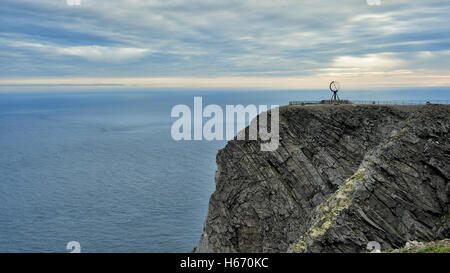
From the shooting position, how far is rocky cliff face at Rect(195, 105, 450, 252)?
35875mm

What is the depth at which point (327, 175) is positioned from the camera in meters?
53.8

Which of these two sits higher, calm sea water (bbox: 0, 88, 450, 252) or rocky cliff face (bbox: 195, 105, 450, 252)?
rocky cliff face (bbox: 195, 105, 450, 252)

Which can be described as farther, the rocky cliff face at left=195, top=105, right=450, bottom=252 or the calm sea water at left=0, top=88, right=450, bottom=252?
the calm sea water at left=0, top=88, right=450, bottom=252

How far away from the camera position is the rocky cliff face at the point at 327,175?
118ft

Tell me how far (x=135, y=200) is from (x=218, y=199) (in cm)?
5345

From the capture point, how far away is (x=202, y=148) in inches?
7106

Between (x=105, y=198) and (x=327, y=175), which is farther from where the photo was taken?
(x=105, y=198)

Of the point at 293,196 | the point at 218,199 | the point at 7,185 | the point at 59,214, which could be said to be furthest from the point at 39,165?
the point at 293,196

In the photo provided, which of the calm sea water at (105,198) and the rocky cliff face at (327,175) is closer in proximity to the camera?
the rocky cliff face at (327,175)

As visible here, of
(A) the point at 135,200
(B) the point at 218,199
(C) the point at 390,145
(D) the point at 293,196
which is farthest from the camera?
(A) the point at 135,200

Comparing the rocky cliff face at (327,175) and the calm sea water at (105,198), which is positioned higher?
the rocky cliff face at (327,175)

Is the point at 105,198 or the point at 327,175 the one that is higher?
the point at 327,175
